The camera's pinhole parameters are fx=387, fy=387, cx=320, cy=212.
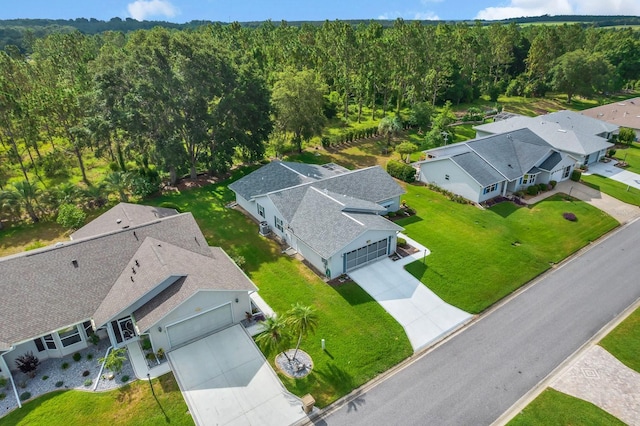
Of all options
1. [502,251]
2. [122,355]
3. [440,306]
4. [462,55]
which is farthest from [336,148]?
[462,55]

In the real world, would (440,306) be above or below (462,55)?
below

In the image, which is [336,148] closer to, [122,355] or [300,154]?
[300,154]

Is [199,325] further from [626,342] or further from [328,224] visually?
[626,342]

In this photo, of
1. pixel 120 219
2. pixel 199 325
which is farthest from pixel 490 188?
pixel 120 219

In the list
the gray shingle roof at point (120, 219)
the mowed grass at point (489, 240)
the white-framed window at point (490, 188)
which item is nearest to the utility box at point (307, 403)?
the mowed grass at point (489, 240)

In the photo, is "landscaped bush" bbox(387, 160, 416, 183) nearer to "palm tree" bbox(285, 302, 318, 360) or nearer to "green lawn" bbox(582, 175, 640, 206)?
"green lawn" bbox(582, 175, 640, 206)

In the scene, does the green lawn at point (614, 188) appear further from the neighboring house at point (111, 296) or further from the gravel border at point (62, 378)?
the gravel border at point (62, 378)

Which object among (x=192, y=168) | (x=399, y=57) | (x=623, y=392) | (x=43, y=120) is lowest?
(x=623, y=392)

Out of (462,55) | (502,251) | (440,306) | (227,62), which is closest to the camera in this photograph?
(440,306)
